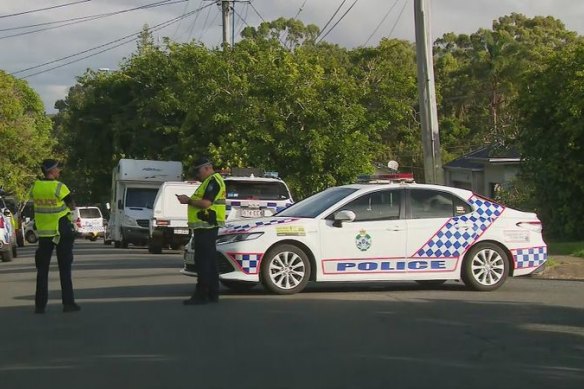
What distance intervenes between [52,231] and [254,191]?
9674 millimetres

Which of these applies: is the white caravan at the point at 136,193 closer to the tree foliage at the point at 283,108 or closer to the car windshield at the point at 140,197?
the car windshield at the point at 140,197

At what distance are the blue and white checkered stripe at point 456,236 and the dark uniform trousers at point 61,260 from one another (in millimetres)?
4490

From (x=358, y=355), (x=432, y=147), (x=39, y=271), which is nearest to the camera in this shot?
(x=358, y=355)

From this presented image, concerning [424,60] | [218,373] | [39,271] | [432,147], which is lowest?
[218,373]

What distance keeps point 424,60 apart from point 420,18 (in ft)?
2.85

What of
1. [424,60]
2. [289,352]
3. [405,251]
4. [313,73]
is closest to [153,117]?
[313,73]

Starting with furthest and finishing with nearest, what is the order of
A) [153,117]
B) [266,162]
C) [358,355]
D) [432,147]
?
[153,117] → [266,162] → [432,147] → [358,355]

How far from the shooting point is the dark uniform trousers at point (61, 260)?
11719 mm

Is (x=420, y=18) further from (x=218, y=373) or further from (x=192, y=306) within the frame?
(x=218, y=373)

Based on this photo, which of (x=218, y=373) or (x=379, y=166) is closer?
(x=218, y=373)

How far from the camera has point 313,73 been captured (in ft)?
103

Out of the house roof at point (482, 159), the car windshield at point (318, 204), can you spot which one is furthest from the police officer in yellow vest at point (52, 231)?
the house roof at point (482, 159)

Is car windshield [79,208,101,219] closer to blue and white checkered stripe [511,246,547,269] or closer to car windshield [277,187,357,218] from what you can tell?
car windshield [277,187,357,218]

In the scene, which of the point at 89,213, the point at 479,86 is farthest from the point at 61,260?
the point at 479,86
